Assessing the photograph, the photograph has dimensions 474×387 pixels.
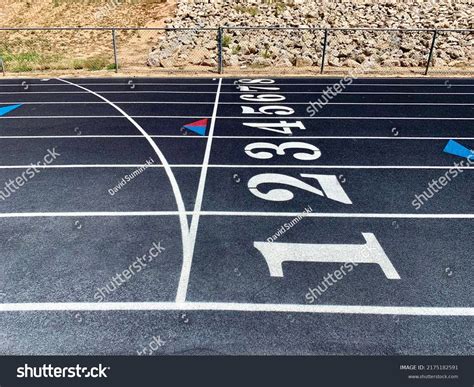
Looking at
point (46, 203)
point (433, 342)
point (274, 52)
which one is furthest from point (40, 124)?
point (274, 52)

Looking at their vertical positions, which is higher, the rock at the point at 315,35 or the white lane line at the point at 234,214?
the rock at the point at 315,35

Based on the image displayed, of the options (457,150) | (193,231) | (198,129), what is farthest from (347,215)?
(198,129)

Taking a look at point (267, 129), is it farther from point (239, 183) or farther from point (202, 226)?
point (202, 226)

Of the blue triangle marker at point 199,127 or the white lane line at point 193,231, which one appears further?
the blue triangle marker at point 199,127

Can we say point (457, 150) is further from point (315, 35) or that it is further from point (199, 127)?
point (315, 35)

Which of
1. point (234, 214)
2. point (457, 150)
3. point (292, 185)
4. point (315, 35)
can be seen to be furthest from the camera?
point (315, 35)

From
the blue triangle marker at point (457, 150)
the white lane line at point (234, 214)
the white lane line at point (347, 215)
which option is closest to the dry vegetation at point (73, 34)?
the white lane line at point (234, 214)

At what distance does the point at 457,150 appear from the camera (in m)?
9.01

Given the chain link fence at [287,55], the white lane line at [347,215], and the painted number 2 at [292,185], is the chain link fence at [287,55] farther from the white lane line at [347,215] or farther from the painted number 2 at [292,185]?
the white lane line at [347,215]

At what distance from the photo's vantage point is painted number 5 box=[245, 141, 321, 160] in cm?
848

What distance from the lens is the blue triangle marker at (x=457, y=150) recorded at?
8.76 metres

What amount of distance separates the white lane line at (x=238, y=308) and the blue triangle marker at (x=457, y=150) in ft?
17.0

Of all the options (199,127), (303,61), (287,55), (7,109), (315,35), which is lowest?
(7,109)

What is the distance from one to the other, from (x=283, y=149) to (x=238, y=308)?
16.2 ft
